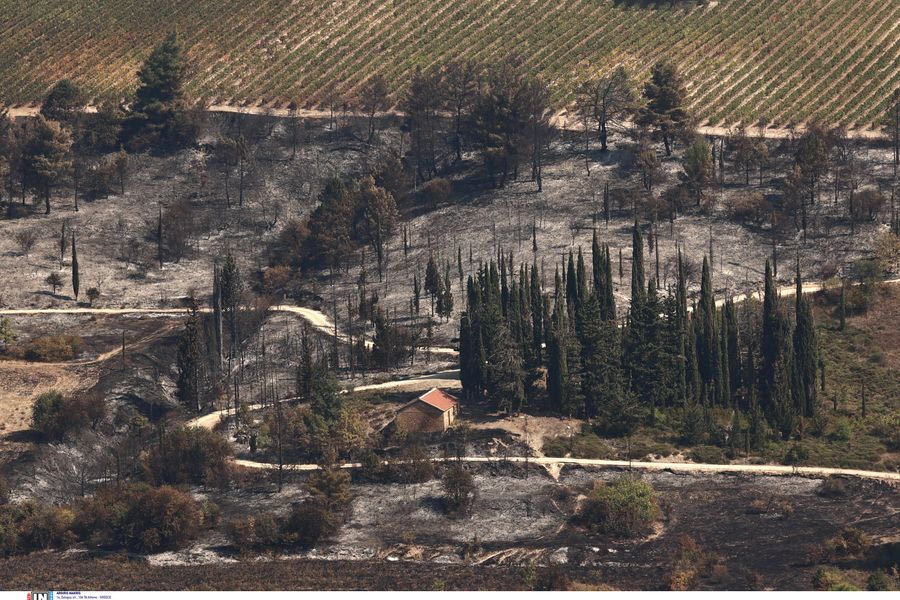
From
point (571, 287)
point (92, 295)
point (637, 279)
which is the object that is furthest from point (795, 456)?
point (92, 295)

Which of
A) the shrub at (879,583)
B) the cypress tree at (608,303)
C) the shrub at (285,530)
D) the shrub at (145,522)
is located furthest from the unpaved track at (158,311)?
the shrub at (879,583)

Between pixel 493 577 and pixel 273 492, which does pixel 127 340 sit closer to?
pixel 273 492

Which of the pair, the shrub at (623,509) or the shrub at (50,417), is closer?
the shrub at (623,509)

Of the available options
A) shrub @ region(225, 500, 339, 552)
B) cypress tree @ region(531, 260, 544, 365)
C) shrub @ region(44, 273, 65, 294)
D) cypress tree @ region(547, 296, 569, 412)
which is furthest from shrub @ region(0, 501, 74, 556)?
shrub @ region(44, 273, 65, 294)

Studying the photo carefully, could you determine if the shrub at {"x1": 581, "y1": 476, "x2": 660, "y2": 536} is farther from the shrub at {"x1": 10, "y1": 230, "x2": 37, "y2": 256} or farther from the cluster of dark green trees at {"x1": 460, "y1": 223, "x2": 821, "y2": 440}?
the shrub at {"x1": 10, "y1": 230, "x2": 37, "y2": 256}

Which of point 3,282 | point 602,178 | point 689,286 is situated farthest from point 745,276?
point 3,282

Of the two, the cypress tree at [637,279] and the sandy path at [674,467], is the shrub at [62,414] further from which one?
the cypress tree at [637,279]
